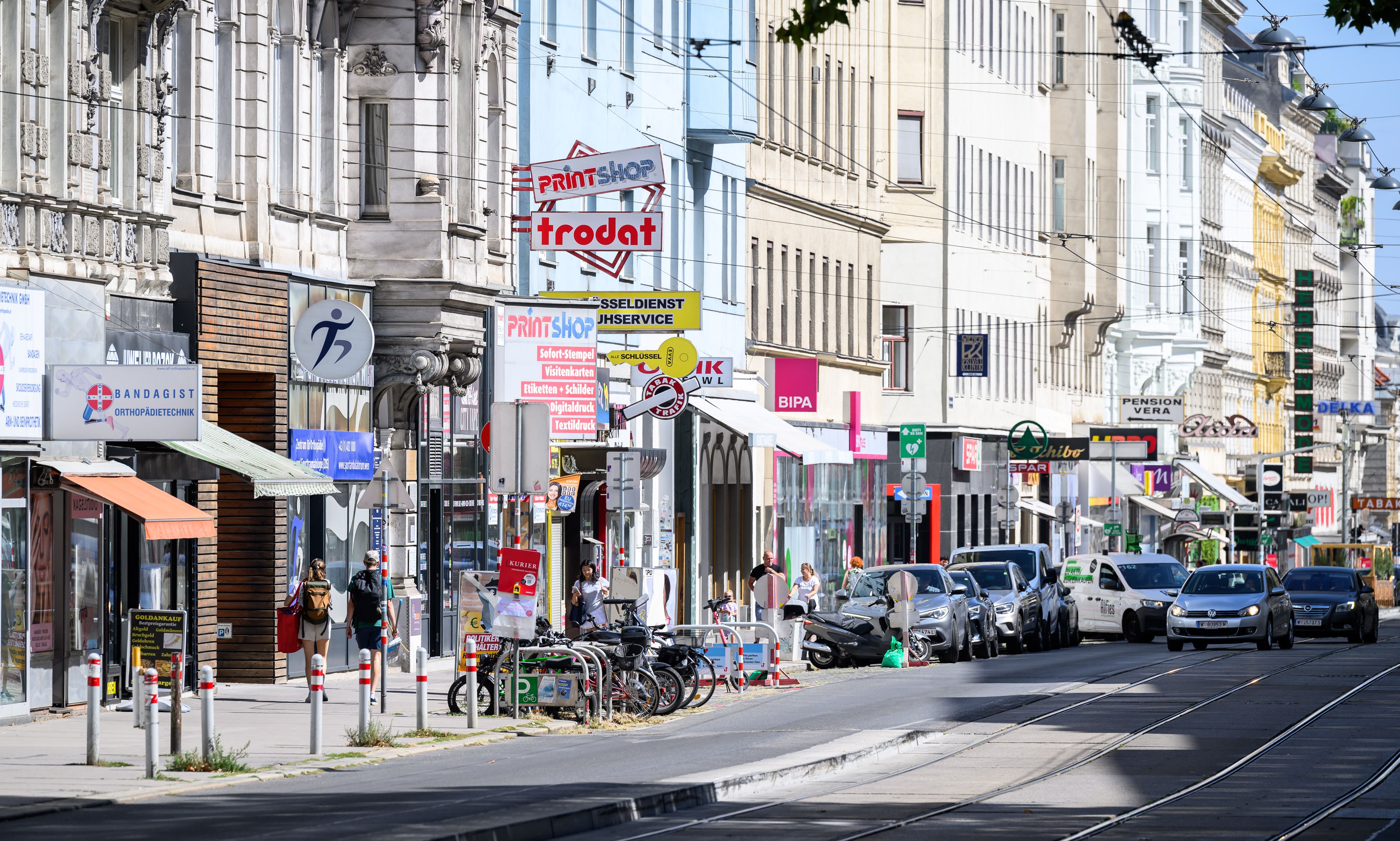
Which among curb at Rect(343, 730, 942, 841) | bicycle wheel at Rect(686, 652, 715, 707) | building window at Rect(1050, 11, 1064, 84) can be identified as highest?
building window at Rect(1050, 11, 1064, 84)

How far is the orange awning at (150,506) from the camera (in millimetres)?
24281

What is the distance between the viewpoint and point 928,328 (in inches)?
2552

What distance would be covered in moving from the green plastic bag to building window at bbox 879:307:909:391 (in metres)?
28.2

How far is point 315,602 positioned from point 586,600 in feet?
14.6

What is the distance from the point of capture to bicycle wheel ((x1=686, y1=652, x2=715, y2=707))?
2742 cm

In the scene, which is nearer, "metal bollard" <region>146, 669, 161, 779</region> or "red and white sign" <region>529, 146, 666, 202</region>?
"metal bollard" <region>146, 669, 161, 779</region>

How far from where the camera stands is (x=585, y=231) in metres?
35.5

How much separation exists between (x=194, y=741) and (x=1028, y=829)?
28.0ft

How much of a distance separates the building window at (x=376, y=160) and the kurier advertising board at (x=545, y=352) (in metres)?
3.43

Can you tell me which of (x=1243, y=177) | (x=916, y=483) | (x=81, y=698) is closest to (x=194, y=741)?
(x=81, y=698)

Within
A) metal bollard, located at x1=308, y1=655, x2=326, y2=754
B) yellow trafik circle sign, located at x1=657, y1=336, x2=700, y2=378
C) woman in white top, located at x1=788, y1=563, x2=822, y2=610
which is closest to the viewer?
metal bollard, located at x1=308, y1=655, x2=326, y2=754

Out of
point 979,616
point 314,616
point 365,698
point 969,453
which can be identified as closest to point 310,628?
point 314,616

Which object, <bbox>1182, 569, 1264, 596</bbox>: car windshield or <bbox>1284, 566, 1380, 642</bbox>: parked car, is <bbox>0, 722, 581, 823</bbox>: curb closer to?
<bbox>1182, 569, 1264, 596</bbox>: car windshield

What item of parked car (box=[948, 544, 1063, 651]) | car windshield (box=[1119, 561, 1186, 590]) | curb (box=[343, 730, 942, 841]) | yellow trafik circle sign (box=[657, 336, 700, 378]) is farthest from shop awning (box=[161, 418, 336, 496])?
car windshield (box=[1119, 561, 1186, 590])
